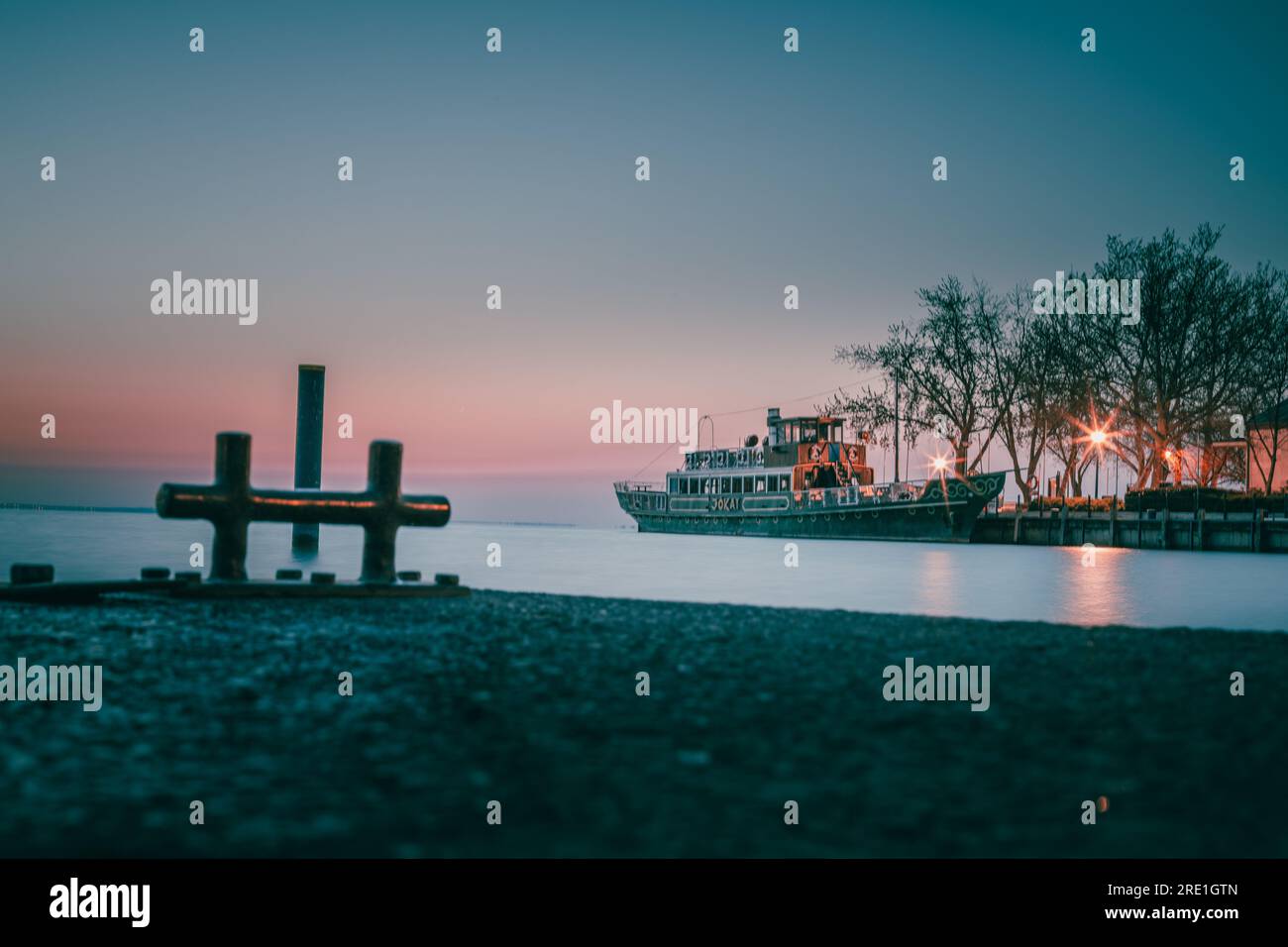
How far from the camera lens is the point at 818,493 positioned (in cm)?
6106

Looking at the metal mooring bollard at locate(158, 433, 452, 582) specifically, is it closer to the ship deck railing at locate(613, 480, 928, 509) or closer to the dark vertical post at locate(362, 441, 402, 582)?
the dark vertical post at locate(362, 441, 402, 582)

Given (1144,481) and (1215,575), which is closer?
(1215,575)

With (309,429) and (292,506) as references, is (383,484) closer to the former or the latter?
(292,506)

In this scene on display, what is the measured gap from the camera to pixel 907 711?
5.31m

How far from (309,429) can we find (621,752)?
13.1 metres

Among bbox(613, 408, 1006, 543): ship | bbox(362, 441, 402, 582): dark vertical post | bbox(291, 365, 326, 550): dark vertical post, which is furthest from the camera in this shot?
bbox(613, 408, 1006, 543): ship

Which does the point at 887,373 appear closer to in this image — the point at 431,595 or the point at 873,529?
the point at 873,529

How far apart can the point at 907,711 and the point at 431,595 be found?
282 inches

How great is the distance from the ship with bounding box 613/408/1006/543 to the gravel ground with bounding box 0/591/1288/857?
50442 mm

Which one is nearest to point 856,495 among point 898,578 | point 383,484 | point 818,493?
point 818,493

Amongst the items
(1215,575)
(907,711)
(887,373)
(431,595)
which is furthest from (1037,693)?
(887,373)

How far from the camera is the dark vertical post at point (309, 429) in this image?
1591 centimetres

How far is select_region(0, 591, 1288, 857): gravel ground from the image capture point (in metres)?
3.33

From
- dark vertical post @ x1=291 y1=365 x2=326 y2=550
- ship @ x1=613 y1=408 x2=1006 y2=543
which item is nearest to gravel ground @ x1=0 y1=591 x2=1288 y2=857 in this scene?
dark vertical post @ x1=291 y1=365 x2=326 y2=550
